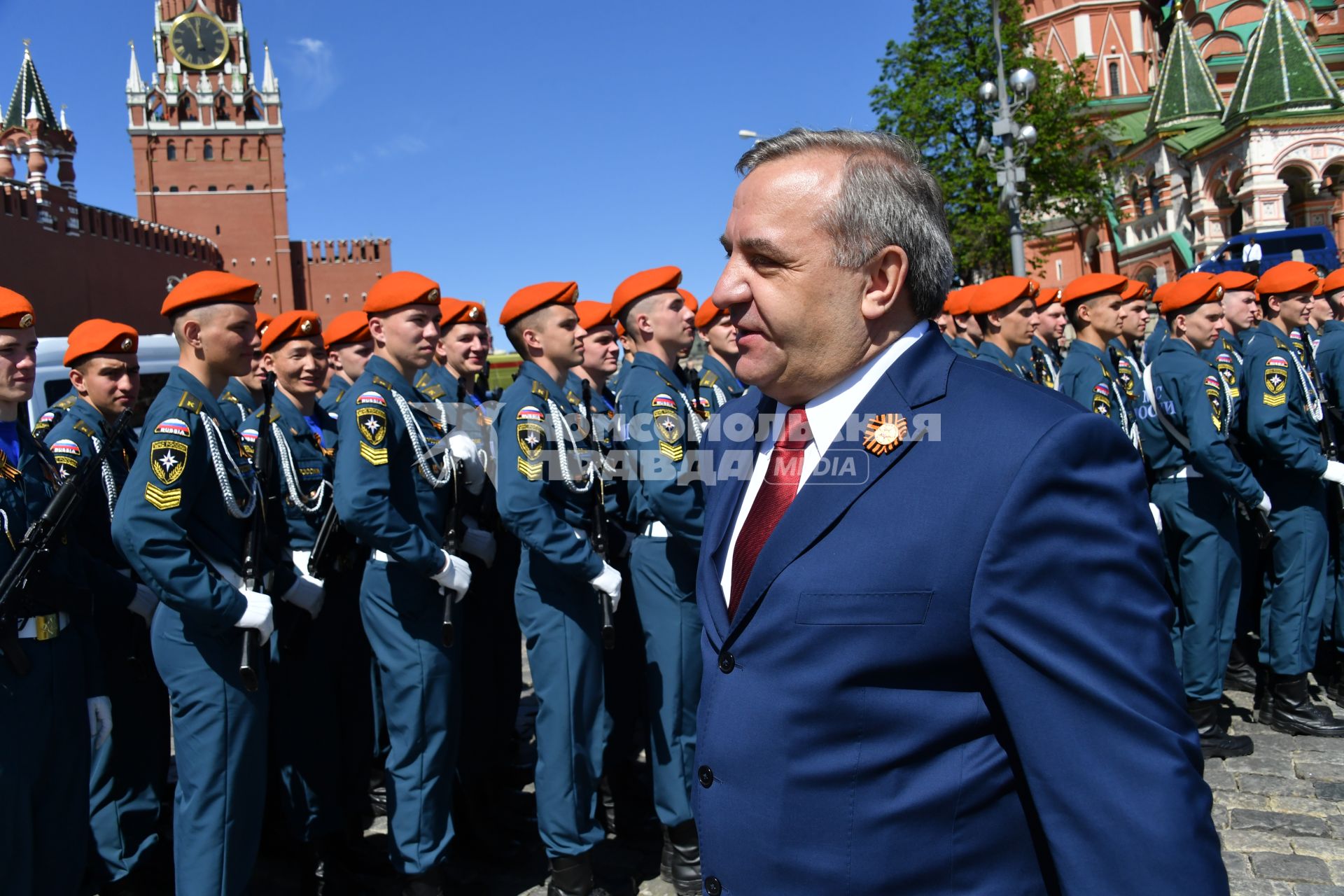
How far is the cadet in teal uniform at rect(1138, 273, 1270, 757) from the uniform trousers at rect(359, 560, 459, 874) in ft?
12.0

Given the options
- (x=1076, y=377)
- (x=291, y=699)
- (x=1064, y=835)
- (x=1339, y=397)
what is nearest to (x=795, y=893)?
(x=1064, y=835)

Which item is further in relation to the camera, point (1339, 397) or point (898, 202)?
point (1339, 397)

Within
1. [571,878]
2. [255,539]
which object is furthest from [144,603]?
[571,878]

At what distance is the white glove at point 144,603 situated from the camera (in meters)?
4.37

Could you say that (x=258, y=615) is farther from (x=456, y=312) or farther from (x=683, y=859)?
(x=456, y=312)

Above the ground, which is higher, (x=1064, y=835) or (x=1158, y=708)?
(x=1158, y=708)

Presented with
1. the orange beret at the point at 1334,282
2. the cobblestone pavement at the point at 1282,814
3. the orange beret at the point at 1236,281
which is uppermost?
the orange beret at the point at 1334,282

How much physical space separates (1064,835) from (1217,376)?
4.93m

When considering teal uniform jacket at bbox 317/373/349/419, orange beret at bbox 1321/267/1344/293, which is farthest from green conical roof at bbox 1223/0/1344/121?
teal uniform jacket at bbox 317/373/349/419

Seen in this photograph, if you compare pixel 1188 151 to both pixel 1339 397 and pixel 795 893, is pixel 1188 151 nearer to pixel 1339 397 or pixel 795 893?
pixel 1339 397

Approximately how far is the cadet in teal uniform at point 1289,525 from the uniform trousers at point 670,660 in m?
3.40

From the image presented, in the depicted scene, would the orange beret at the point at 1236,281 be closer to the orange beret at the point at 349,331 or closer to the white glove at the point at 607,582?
the white glove at the point at 607,582

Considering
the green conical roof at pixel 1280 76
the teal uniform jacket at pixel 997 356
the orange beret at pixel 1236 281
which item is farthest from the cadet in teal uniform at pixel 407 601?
the green conical roof at pixel 1280 76

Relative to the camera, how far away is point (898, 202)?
1606 millimetres
